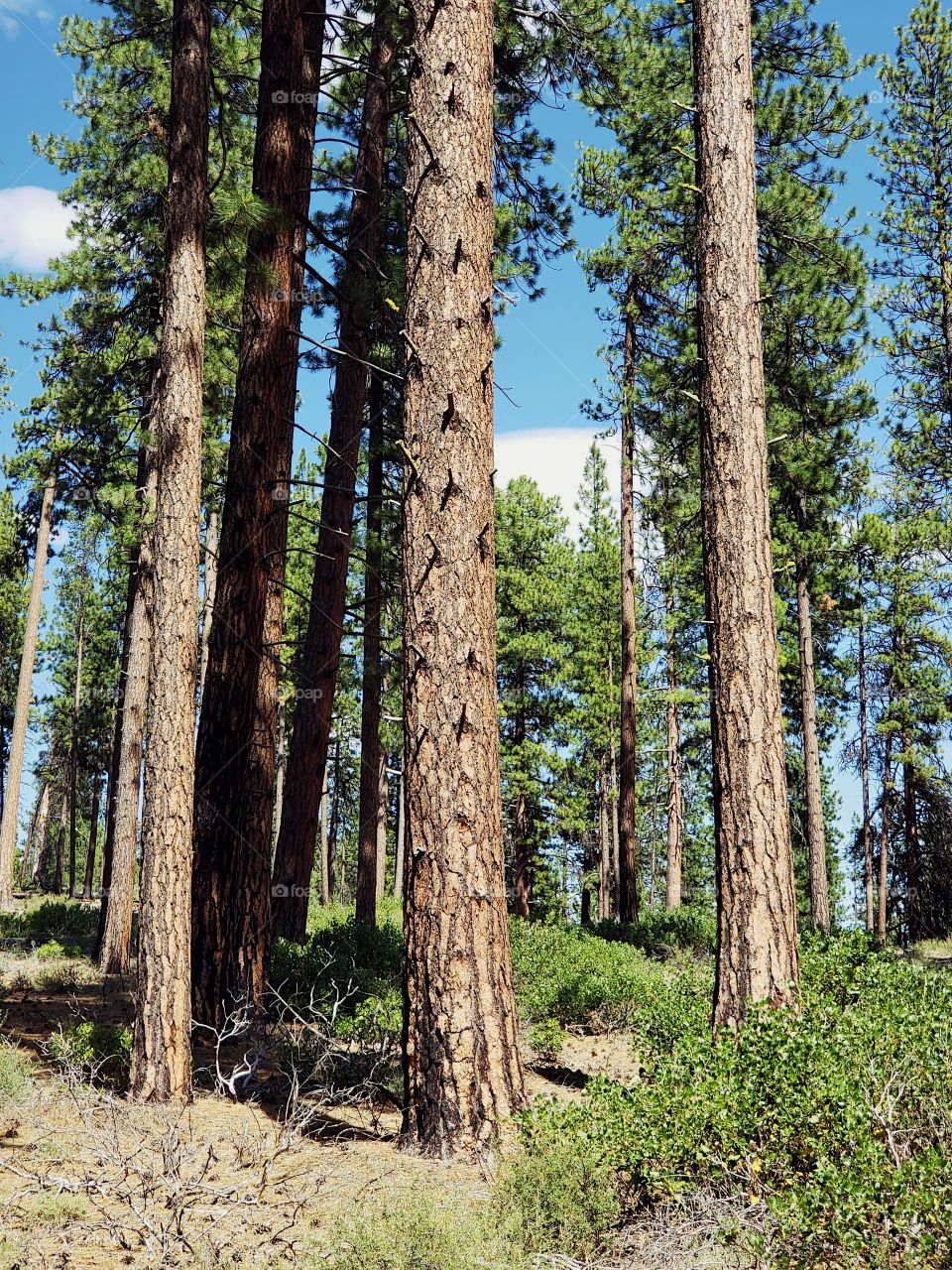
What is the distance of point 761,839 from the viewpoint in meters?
5.77

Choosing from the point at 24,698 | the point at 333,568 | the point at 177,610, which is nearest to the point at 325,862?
the point at 24,698

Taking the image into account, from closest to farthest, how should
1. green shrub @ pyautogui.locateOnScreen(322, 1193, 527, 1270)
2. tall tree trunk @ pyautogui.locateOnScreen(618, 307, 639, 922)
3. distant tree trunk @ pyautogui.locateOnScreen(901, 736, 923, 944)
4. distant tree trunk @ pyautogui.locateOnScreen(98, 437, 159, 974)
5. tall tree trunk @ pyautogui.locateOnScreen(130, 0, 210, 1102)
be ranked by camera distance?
1. green shrub @ pyautogui.locateOnScreen(322, 1193, 527, 1270)
2. tall tree trunk @ pyautogui.locateOnScreen(130, 0, 210, 1102)
3. distant tree trunk @ pyautogui.locateOnScreen(98, 437, 159, 974)
4. tall tree trunk @ pyautogui.locateOnScreen(618, 307, 639, 922)
5. distant tree trunk @ pyautogui.locateOnScreen(901, 736, 923, 944)

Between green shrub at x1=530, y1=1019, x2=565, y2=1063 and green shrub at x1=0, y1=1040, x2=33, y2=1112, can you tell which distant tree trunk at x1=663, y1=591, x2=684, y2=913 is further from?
green shrub at x1=0, y1=1040, x2=33, y2=1112

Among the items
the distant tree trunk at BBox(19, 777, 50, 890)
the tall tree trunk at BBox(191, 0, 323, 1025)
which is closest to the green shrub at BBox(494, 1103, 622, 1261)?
the tall tree trunk at BBox(191, 0, 323, 1025)

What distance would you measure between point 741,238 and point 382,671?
26.8 ft

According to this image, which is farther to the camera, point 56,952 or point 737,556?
point 56,952

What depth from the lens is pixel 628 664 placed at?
685 inches

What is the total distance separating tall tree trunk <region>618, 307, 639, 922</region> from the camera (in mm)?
16875

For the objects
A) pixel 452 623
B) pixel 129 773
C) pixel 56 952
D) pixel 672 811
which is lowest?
pixel 56 952

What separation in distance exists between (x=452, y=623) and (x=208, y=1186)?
8.33 feet

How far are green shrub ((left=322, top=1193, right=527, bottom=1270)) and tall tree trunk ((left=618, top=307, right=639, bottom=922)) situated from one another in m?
13.5

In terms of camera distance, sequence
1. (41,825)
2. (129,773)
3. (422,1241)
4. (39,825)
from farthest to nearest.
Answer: (39,825) → (41,825) → (129,773) → (422,1241)

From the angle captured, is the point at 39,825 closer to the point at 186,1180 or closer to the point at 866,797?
the point at 866,797

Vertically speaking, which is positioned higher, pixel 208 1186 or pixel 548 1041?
pixel 208 1186
